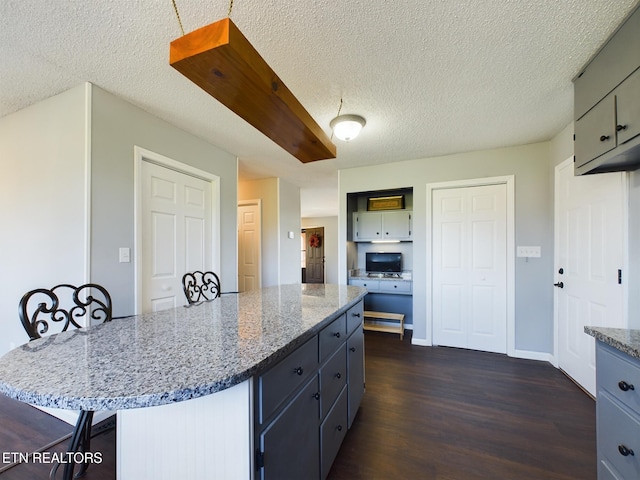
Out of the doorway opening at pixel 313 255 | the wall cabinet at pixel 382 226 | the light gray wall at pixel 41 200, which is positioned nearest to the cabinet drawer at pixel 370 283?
the wall cabinet at pixel 382 226

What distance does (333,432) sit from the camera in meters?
1.56

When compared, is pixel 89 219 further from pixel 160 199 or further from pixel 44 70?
pixel 44 70

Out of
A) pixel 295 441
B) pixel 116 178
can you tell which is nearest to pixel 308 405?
pixel 295 441

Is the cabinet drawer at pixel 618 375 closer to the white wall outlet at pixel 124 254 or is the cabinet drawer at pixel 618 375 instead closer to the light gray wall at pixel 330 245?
the white wall outlet at pixel 124 254

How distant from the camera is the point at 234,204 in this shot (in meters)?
3.62

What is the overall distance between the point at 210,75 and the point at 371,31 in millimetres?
1010

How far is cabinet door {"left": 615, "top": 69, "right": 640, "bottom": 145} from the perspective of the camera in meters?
1.43

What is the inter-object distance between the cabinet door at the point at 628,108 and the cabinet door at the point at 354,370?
189cm

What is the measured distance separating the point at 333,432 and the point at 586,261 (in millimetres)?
2543

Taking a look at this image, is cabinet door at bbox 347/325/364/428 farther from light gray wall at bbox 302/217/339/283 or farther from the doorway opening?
the doorway opening

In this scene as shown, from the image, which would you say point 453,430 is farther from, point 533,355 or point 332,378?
point 533,355

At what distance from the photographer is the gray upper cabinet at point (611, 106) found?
1458 mm

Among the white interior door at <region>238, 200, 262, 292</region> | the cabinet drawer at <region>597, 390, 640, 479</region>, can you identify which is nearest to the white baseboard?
the cabinet drawer at <region>597, 390, 640, 479</region>

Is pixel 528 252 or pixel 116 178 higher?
pixel 116 178
